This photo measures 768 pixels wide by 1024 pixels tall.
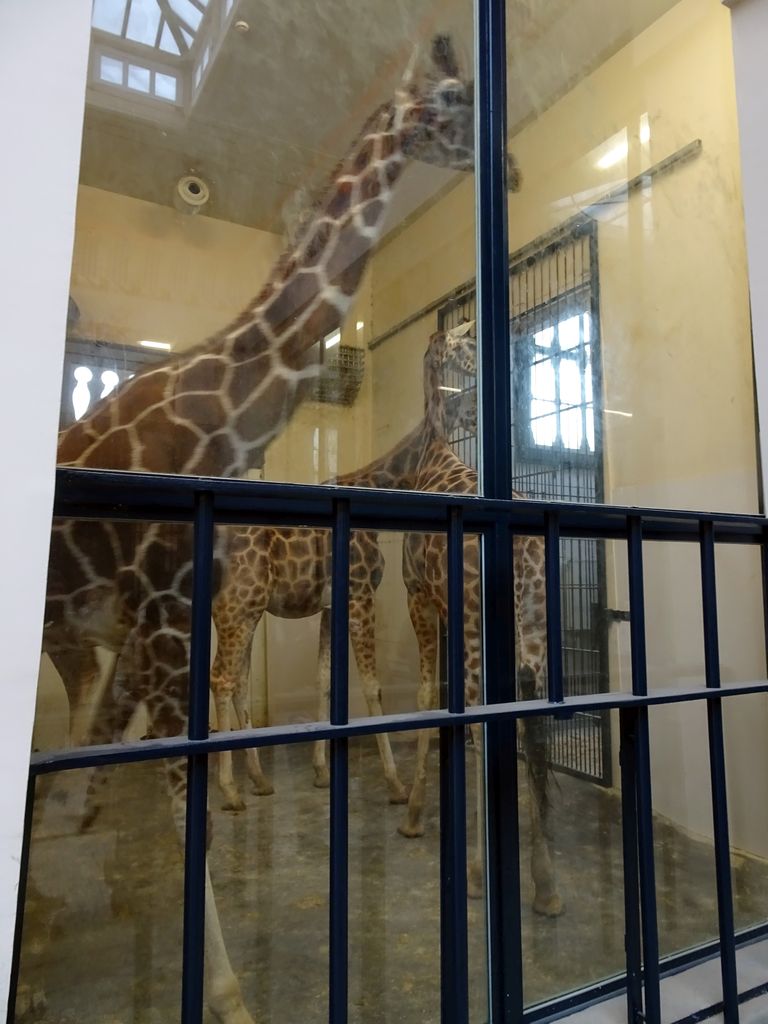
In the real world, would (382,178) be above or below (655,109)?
below

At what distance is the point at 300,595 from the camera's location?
112 cm

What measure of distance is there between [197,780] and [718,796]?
30.7 inches

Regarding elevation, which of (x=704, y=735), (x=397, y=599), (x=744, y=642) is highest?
(x=397, y=599)

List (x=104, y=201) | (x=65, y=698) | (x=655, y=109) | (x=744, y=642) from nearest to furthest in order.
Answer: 1. (x=65, y=698)
2. (x=104, y=201)
3. (x=744, y=642)
4. (x=655, y=109)

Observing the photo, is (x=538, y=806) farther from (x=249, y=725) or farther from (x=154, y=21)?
(x=154, y=21)

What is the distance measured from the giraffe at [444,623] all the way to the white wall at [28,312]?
74cm

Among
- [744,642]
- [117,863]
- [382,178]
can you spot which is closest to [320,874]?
[117,863]

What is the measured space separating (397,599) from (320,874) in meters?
0.51

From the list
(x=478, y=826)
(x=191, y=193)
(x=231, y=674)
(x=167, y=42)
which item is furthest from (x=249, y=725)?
(x=167, y=42)

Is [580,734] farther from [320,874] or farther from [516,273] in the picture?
[516,273]

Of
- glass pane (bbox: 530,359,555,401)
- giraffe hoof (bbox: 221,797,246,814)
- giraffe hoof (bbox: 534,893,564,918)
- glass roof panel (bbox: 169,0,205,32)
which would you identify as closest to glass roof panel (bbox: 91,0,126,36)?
glass roof panel (bbox: 169,0,205,32)

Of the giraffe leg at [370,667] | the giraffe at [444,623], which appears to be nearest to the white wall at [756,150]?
the giraffe at [444,623]

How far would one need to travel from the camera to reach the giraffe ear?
4.12ft

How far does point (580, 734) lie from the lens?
4.24 feet
